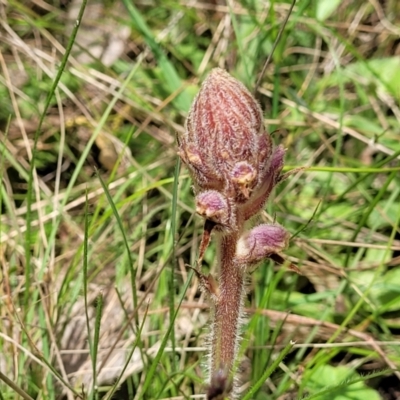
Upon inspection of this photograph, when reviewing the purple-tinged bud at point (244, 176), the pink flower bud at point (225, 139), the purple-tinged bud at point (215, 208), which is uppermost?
the pink flower bud at point (225, 139)

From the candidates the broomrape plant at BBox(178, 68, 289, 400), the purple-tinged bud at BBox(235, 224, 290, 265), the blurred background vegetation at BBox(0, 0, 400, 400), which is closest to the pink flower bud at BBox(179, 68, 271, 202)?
the broomrape plant at BBox(178, 68, 289, 400)

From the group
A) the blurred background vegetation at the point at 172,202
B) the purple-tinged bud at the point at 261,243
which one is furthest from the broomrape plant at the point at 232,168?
the blurred background vegetation at the point at 172,202

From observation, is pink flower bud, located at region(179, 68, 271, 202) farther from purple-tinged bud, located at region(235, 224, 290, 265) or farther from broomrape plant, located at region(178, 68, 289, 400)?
purple-tinged bud, located at region(235, 224, 290, 265)

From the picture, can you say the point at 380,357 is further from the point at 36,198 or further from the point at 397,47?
the point at 397,47

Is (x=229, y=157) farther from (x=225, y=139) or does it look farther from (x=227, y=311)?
(x=227, y=311)

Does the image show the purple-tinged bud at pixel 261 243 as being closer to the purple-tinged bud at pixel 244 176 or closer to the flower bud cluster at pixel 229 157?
the flower bud cluster at pixel 229 157

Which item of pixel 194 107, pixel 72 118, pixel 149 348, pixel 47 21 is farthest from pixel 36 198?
pixel 194 107
